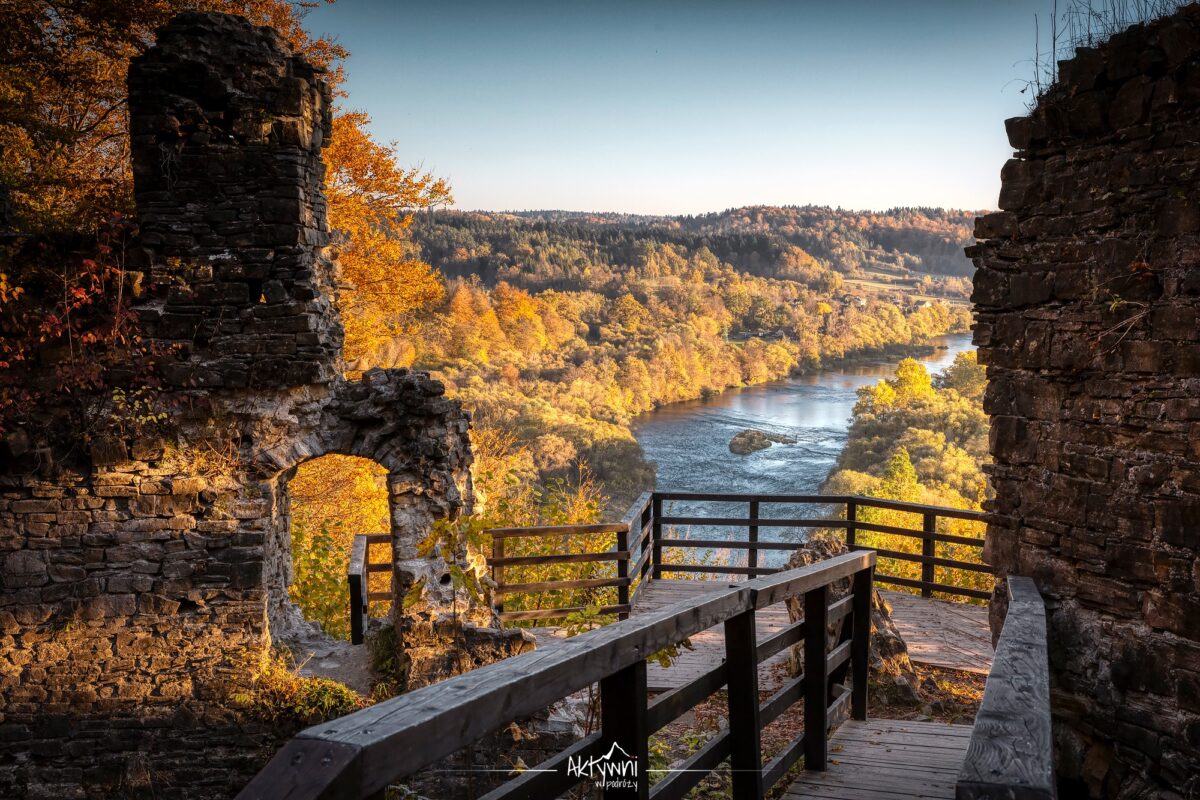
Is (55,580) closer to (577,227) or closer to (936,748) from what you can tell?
(936,748)

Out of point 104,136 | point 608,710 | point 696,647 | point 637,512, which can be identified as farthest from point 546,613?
point 104,136

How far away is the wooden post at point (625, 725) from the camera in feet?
7.32

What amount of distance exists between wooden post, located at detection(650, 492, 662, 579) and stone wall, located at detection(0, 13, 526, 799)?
3.26 meters

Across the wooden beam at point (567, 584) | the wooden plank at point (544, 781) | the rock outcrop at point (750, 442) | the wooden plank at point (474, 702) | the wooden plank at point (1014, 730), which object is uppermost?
the wooden plank at point (474, 702)

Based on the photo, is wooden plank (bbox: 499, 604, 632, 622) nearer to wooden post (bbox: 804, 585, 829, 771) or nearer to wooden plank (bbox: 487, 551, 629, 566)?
wooden plank (bbox: 487, 551, 629, 566)

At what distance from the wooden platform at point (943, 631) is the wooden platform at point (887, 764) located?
324 centimetres

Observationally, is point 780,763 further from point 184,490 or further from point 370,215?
point 370,215

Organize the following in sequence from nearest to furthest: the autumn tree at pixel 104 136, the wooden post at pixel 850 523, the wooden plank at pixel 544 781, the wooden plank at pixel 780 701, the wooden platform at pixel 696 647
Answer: the wooden plank at pixel 544 781 → the wooden plank at pixel 780 701 → the wooden platform at pixel 696 647 → the wooden post at pixel 850 523 → the autumn tree at pixel 104 136

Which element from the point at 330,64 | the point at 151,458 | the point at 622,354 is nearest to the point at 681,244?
the point at 622,354

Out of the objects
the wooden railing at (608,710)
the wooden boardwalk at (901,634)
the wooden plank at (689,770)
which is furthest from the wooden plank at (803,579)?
the wooden boardwalk at (901,634)

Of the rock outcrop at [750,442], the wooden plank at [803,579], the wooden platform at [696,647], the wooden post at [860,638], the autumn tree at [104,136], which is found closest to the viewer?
the wooden plank at [803,579]

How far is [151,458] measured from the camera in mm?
6992

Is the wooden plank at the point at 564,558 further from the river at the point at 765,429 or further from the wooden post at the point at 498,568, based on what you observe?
the river at the point at 765,429

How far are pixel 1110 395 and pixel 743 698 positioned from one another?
2.30m
